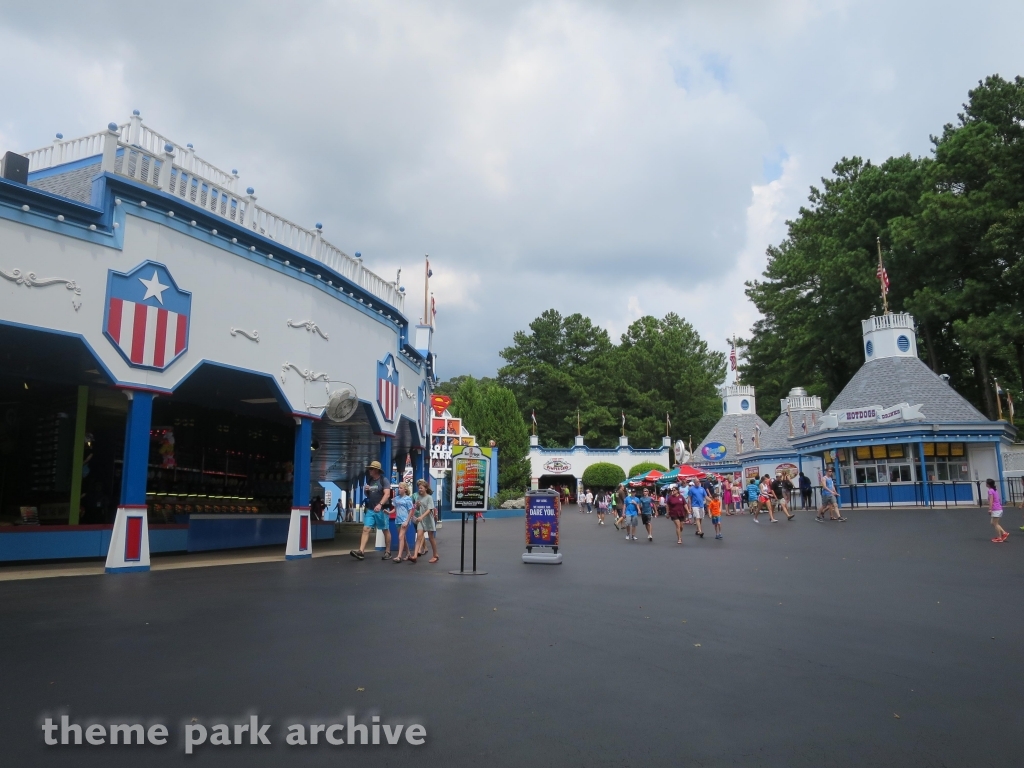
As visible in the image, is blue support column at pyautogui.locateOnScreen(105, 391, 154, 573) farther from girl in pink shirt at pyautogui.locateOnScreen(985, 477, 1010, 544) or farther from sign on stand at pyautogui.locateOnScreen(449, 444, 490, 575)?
girl in pink shirt at pyautogui.locateOnScreen(985, 477, 1010, 544)

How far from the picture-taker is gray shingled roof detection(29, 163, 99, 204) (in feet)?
44.0

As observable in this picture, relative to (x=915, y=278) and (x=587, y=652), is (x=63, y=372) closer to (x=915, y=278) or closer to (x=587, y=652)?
(x=587, y=652)

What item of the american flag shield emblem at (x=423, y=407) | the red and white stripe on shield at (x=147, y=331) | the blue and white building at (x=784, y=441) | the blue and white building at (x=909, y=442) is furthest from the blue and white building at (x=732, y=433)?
the red and white stripe on shield at (x=147, y=331)

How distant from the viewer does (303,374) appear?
16203 mm

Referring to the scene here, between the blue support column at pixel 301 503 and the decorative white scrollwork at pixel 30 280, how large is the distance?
5.48 m

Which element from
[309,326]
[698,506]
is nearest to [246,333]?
[309,326]

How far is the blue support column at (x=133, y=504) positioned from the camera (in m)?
12.4

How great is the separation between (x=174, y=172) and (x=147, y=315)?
→ 2988 millimetres

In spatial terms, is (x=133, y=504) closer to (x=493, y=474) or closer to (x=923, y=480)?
(x=923, y=480)

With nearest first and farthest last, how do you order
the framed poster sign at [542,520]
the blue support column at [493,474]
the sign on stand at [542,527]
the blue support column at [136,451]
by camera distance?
the blue support column at [136,451]
the sign on stand at [542,527]
the framed poster sign at [542,520]
the blue support column at [493,474]

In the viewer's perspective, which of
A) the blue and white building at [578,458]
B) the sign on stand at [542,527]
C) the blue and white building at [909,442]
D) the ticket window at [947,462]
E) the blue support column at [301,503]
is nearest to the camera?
the sign on stand at [542,527]

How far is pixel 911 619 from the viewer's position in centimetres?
834

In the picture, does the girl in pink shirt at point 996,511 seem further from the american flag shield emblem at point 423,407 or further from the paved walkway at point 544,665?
the american flag shield emblem at point 423,407

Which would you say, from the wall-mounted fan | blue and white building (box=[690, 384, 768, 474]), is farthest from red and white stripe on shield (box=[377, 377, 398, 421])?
blue and white building (box=[690, 384, 768, 474])
